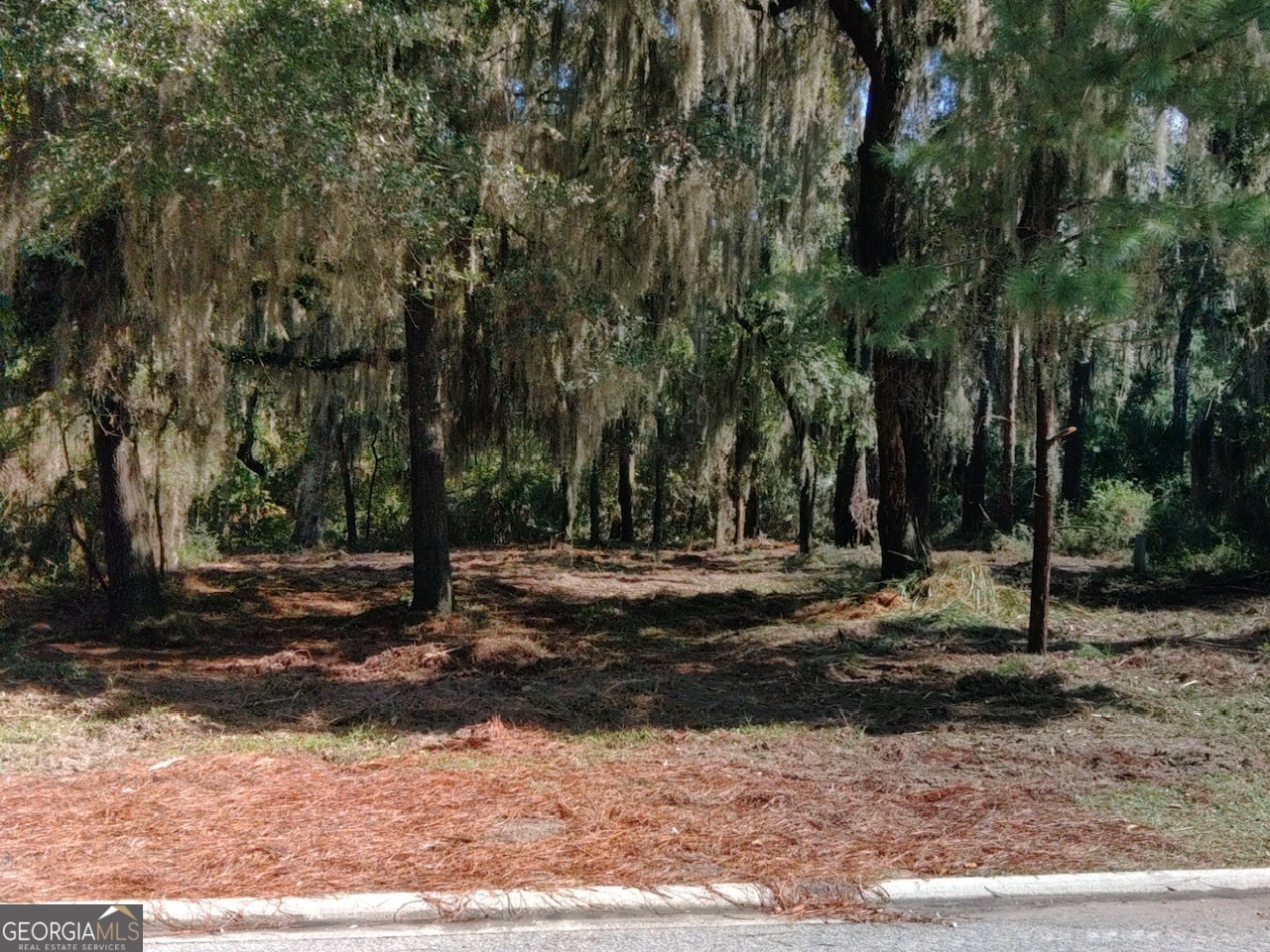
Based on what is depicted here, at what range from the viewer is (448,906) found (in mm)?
4207

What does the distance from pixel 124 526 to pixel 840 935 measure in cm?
870

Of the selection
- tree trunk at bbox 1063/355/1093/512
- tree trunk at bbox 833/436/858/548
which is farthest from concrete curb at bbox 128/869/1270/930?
tree trunk at bbox 1063/355/1093/512

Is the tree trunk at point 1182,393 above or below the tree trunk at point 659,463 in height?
above

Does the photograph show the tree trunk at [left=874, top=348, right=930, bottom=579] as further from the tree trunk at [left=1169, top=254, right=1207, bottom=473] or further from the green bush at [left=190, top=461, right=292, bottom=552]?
the green bush at [left=190, top=461, right=292, bottom=552]

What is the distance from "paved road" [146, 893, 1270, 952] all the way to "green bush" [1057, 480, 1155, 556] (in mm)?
14086

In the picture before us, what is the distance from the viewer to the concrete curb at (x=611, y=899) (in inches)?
162

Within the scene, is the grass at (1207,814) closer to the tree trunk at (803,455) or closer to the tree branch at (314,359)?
the tree branch at (314,359)

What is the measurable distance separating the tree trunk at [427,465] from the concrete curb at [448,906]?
6.95 metres

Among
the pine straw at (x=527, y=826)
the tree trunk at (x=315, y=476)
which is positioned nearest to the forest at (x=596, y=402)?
the pine straw at (x=527, y=826)

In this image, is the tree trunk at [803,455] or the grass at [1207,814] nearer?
the grass at [1207,814]

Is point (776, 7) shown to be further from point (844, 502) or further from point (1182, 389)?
point (1182, 389)

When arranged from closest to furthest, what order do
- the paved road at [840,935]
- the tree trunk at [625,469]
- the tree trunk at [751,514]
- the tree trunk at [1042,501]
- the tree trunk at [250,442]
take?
the paved road at [840,935], the tree trunk at [1042,501], the tree trunk at [625,469], the tree trunk at [250,442], the tree trunk at [751,514]

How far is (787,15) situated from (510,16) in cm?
382

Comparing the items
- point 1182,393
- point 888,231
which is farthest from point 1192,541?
point 1182,393
